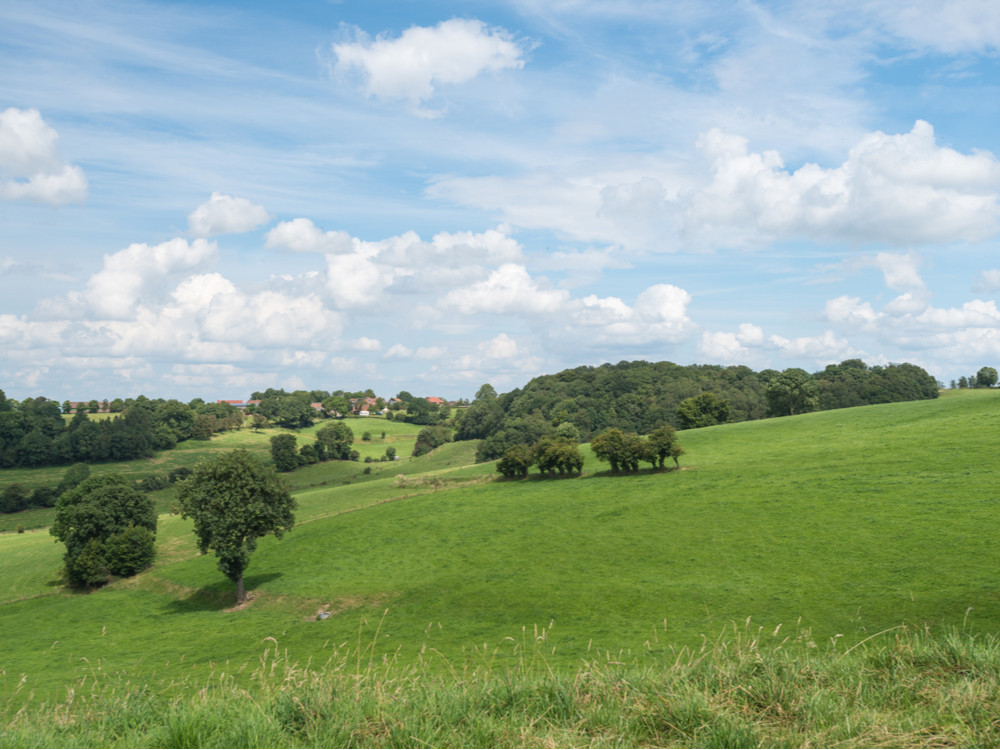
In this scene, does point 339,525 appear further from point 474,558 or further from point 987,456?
point 987,456

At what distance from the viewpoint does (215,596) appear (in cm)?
4600

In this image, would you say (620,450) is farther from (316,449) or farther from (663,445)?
(316,449)

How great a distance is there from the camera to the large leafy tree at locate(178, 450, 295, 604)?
41.0 metres

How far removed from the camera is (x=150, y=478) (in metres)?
127

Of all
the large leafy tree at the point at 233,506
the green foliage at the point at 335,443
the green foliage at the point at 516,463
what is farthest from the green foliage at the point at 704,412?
the green foliage at the point at 335,443

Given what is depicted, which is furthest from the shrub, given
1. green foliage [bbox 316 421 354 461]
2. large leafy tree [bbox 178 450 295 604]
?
large leafy tree [bbox 178 450 295 604]

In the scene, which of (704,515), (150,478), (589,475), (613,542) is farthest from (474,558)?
(150,478)

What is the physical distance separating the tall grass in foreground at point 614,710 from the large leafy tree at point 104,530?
58.0 m

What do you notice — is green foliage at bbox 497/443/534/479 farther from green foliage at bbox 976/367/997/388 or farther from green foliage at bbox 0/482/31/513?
green foliage at bbox 976/367/997/388

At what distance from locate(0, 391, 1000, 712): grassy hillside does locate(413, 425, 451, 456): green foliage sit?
291 feet

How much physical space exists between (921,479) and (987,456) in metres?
7.21

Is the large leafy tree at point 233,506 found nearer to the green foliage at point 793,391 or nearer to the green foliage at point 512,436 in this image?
the green foliage at point 512,436

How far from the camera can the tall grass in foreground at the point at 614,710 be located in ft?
16.4

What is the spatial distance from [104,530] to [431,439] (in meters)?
110
